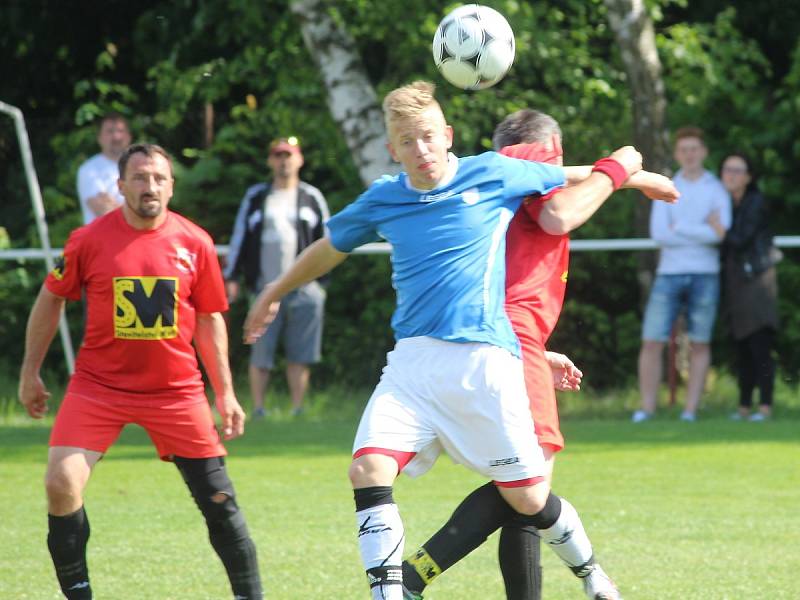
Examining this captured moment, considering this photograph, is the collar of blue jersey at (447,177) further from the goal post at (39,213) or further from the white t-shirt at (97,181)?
the goal post at (39,213)

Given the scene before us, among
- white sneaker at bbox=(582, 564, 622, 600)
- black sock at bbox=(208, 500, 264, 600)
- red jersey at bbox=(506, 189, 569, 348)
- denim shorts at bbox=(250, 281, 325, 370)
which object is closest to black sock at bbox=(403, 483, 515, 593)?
white sneaker at bbox=(582, 564, 622, 600)

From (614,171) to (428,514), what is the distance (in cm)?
329

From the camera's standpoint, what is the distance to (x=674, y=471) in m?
9.42

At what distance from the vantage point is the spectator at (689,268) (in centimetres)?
1176

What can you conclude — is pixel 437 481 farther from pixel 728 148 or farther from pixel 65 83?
pixel 65 83

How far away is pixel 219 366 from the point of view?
6.15 metres

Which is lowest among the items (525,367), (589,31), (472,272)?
(525,367)

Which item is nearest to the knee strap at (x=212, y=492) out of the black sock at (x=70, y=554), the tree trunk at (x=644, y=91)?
the black sock at (x=70, y=554)

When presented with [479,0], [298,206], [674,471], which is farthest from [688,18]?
[674,471]

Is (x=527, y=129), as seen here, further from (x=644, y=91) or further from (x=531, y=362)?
(x=644, y=91)

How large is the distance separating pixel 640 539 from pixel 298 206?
5655 millimetres

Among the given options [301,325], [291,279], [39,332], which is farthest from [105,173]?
[291,279]

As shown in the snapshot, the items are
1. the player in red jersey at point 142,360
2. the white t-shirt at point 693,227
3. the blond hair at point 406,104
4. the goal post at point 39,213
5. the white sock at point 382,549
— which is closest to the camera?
the white sock at point 382,549

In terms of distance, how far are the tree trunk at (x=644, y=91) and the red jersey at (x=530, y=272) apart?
26.1 feet
